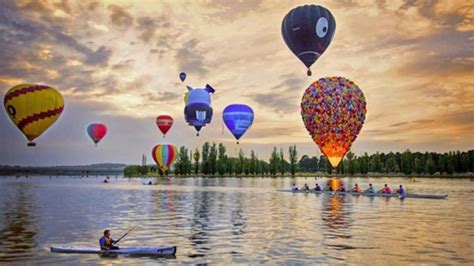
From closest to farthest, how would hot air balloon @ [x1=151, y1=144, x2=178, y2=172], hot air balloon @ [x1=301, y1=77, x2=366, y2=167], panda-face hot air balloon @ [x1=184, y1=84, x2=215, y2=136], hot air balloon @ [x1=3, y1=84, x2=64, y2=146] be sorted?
hot air balloon @ [x1=3, y1=84, x2=64, y2=146] → hot air balloon @ [x1=301, y1=77, x2=366, y2=167] → panda-face hot air balloon @ [x1=184, y1=84, x2=215, y2=136] → hot air balloon @ [x1=151, y1=144, x2=178, y2=172]

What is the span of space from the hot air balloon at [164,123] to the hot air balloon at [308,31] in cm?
7153

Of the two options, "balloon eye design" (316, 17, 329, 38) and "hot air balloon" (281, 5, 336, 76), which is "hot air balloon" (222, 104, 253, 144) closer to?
"hot air balloon" (281, 5, 336, 76)

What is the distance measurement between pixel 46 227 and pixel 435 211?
109 ft

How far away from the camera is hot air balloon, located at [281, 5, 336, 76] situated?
182 feet

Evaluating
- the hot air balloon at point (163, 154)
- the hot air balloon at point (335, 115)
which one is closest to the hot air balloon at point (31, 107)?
the hot air balloon at point (335, 115)

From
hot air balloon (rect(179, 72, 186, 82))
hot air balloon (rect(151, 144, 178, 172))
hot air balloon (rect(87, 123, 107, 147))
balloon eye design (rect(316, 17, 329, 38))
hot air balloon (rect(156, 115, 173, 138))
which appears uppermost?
hot air balloon (rect(179, 72, 186, 82))

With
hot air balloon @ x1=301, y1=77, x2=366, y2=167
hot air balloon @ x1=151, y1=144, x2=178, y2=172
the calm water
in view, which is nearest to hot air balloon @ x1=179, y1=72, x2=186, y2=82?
hot air balloon @ x1=151, y1=144, x2=178, y2=172

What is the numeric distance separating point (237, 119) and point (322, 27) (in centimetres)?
3987

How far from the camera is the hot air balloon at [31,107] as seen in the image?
6369cm

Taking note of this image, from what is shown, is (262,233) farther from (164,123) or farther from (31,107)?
(164,123)

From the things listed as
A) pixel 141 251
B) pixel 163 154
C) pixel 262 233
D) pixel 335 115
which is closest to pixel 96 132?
pixel 163 154

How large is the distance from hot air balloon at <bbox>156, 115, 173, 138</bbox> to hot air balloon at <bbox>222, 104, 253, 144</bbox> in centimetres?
3257

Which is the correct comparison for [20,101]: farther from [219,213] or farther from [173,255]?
[173,255]

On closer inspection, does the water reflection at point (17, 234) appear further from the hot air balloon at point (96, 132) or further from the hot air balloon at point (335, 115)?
the hot air balloon at point (96, 132)
